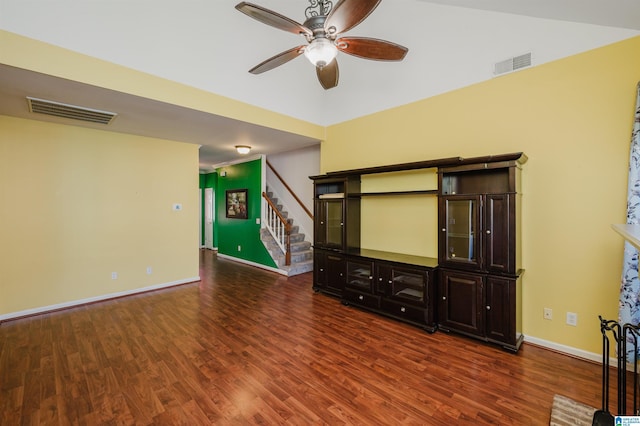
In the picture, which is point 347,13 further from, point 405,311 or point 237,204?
point 237,204

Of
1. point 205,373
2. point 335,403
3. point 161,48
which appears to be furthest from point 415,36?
point 205,373

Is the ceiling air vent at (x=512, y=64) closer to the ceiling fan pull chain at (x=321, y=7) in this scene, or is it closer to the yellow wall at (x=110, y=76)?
the ceiling fan pull chain at (x=321, y=7)

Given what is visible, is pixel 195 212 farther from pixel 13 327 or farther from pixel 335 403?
pixel 335 403

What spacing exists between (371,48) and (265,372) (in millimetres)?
3021

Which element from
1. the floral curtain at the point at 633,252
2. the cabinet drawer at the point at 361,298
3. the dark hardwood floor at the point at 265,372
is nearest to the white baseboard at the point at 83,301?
the dark hardwood floor at the point at 265,372

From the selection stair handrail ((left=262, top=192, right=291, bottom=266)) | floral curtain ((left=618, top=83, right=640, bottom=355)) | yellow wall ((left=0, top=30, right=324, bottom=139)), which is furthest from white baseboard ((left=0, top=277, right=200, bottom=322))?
floral curtain ((left=618, top=83, right=640, bottom=355))

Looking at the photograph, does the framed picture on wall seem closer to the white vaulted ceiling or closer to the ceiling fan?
the white vaulted ceiling

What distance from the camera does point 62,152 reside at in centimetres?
400

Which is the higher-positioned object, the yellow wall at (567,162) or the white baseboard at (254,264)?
the yellow wall at (567,162)

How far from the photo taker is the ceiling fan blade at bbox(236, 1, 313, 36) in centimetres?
192

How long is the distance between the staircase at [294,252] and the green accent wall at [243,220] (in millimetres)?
142

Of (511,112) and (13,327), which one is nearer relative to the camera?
(511,112)

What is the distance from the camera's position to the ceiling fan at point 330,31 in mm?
1899

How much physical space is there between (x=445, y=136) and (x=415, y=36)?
1357 mm
